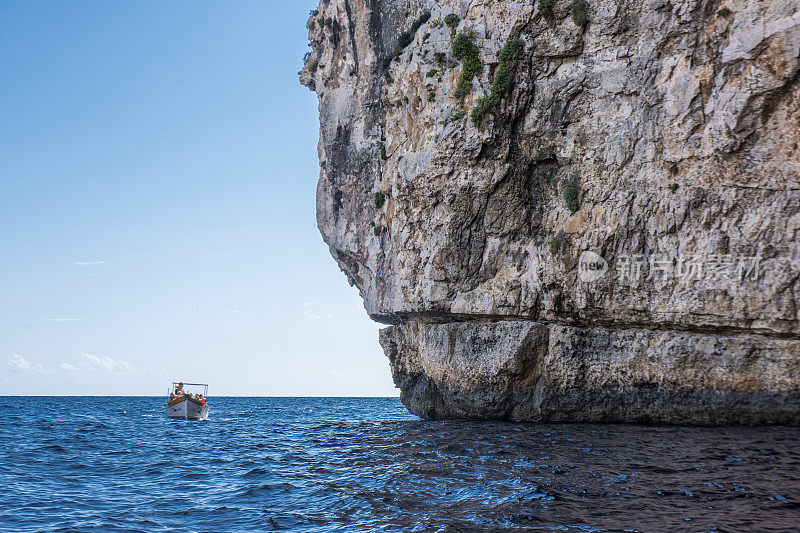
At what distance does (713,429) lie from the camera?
1738 cm

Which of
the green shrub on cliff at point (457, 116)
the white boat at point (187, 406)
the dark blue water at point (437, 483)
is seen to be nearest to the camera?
the dark blue water at point (437, 483)

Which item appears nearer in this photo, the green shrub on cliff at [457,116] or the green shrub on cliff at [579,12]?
the green shrub on cliff at [579,12]

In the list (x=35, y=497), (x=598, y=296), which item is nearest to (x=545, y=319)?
(x=598, y=296)

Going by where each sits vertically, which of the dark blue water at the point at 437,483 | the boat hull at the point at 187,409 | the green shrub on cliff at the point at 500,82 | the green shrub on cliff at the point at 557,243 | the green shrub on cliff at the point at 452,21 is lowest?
the boat hull at the point at 187,409

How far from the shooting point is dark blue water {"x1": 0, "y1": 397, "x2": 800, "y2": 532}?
347 inches

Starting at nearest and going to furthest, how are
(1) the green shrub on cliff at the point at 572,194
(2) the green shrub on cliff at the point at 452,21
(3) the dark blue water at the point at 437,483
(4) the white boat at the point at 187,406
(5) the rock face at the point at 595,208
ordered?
(3) the dark blue water at the point at 437,483 < (5) the rock face at the point at 595,208 < (1) the green shrub on cliff at the point at 572,194 < (2) the green shrub on cliff at the point at 452,21 < (4) the white boat at the point at 187,406

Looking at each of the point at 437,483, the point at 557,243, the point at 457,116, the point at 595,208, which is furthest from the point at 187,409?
the point at 437,483

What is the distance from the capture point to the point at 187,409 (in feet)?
119

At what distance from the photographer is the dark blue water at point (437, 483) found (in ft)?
28.9

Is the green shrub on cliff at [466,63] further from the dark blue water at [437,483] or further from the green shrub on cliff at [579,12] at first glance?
the dark blue water at [437,483]

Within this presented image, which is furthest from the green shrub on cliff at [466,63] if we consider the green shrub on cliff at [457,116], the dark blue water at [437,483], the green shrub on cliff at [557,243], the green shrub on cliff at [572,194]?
the dark blue water at [437,483]

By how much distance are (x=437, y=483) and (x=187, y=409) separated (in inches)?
1140

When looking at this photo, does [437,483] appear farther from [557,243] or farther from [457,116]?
[457,116]

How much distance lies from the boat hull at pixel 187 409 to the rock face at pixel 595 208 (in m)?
16.6
